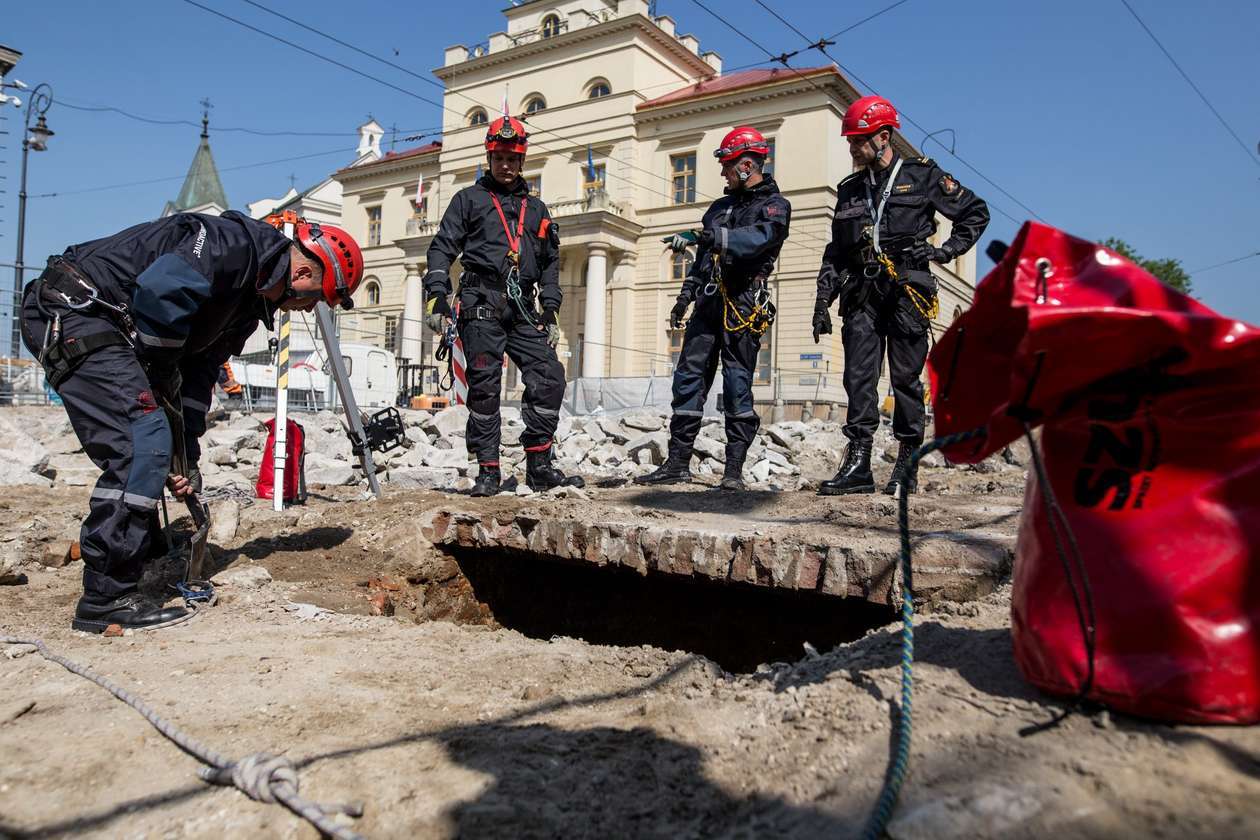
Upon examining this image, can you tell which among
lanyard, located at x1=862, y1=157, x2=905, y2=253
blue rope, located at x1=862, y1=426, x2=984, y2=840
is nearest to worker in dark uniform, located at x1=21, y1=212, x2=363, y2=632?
blue rope, located at x1=862, y1=426, x2=984, y2=840

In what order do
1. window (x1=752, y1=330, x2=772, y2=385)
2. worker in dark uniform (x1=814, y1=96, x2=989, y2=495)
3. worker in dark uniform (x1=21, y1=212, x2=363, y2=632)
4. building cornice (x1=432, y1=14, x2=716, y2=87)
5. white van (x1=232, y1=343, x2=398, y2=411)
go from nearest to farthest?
worker in dark uniform (x1=21, y1=212, x2=363, y2=632), worker in dark uniform (x1=814, y1=96, x2=989, y2=495), white van (x1=232, y1=343, x2=398, y2=411), window (x1=752, y1=330, x2=772, y2=385), building cornice (x1=432, y1=14, x2=716, y2=87)

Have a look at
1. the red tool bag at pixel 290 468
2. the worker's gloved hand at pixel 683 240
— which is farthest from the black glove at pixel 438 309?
the worker's gloved hand at pixel 683 240

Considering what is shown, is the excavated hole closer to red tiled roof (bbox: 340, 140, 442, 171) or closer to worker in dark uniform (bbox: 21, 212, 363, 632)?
worker in dark uniform (bbox: 21, 212, 363, 632)

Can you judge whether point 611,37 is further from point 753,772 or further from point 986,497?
point 753,772

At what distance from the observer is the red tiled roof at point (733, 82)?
1023 inches

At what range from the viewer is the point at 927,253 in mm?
4398

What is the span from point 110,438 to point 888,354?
3.71m

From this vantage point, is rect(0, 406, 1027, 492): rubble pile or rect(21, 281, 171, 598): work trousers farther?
rect(0, 406, 1027, 492): rubble pile

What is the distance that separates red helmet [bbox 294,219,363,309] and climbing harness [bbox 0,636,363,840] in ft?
6.60

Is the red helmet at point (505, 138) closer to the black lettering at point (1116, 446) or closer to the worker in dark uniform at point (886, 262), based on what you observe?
the worker in dark uniform at point (886, 262)

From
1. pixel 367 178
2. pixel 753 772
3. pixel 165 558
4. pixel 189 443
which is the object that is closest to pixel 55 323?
pixel 189 443

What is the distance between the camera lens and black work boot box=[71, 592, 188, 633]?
118 inches

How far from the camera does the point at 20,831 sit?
1.61m

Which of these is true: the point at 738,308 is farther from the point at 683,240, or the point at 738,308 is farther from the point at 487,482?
the point at 487,482
